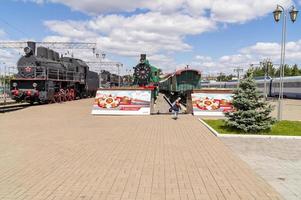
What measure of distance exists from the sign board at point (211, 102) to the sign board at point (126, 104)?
8.76 ft

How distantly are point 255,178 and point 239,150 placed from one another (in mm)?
2758

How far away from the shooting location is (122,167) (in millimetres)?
7070

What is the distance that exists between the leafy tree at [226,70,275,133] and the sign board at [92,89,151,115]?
23.0 feet

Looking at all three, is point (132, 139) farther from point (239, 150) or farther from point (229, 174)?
point (229, 174)

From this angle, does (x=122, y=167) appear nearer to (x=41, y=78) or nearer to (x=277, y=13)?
(x=277, y=13)

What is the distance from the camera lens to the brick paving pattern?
19.7ft

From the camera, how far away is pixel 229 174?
261 inches

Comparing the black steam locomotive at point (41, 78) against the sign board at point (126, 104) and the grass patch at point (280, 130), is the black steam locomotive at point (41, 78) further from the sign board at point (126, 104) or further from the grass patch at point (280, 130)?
the grass patch at point (280, 130)

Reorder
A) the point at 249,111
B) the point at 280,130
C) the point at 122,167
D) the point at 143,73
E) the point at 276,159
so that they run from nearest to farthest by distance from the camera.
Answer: the point at 122,167
the point at 276,159
the point at 249,111
the point at 280,130
the point at 143,73

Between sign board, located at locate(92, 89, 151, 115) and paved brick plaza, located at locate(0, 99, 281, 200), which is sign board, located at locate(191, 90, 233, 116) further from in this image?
paved brick plaza, located at locate(0, 99, 281, 200)

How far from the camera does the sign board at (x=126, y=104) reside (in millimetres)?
18781

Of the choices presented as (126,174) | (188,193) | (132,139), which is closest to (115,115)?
(132,139)

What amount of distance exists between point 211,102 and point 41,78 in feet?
44.6

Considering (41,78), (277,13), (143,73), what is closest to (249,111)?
(277,13)
